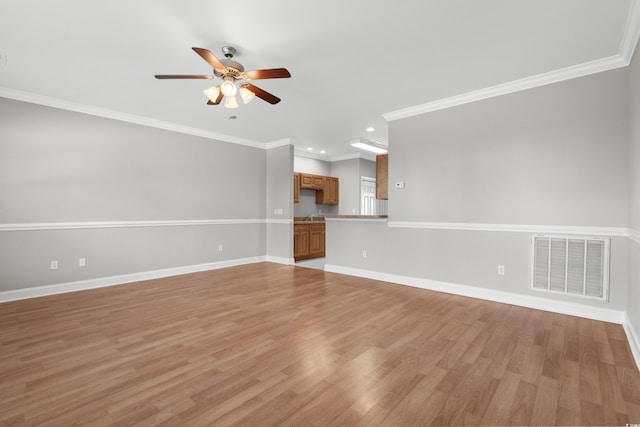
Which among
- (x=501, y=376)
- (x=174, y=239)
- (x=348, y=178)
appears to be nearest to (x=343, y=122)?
(x=348, y=178)

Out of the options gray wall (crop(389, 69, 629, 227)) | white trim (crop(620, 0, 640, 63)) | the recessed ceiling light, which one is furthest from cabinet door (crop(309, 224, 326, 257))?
white trim (crop(620, 0, 640, 63))

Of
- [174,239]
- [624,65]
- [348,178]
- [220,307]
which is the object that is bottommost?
[220,307]

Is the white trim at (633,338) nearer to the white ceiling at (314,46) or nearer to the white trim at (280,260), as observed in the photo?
the white ceiling at (314,46)

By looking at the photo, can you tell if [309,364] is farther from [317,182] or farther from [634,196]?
[317,182]

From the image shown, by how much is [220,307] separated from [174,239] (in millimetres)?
2403

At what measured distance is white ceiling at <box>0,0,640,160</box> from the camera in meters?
2.20

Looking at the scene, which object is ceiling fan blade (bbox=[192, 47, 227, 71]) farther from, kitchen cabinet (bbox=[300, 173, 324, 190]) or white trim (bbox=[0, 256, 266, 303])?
kitchen cabinet (bbox=[300, 173, 324, 190])

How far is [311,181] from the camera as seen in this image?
759 centimetres

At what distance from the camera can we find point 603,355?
2246mm

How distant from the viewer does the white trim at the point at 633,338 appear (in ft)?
6.99

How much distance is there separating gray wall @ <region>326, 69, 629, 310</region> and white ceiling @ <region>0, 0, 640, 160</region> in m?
0.30

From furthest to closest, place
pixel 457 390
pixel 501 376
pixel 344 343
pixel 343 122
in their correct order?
pixel 343 122
pixel 344 343
pixel 501 376
pixel 457 390

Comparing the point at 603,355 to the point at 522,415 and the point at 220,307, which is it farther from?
the point at 220,307

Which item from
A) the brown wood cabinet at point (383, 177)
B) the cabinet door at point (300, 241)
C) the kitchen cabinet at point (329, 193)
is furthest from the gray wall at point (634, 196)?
the kitchen cabinet at point (329, 193)
